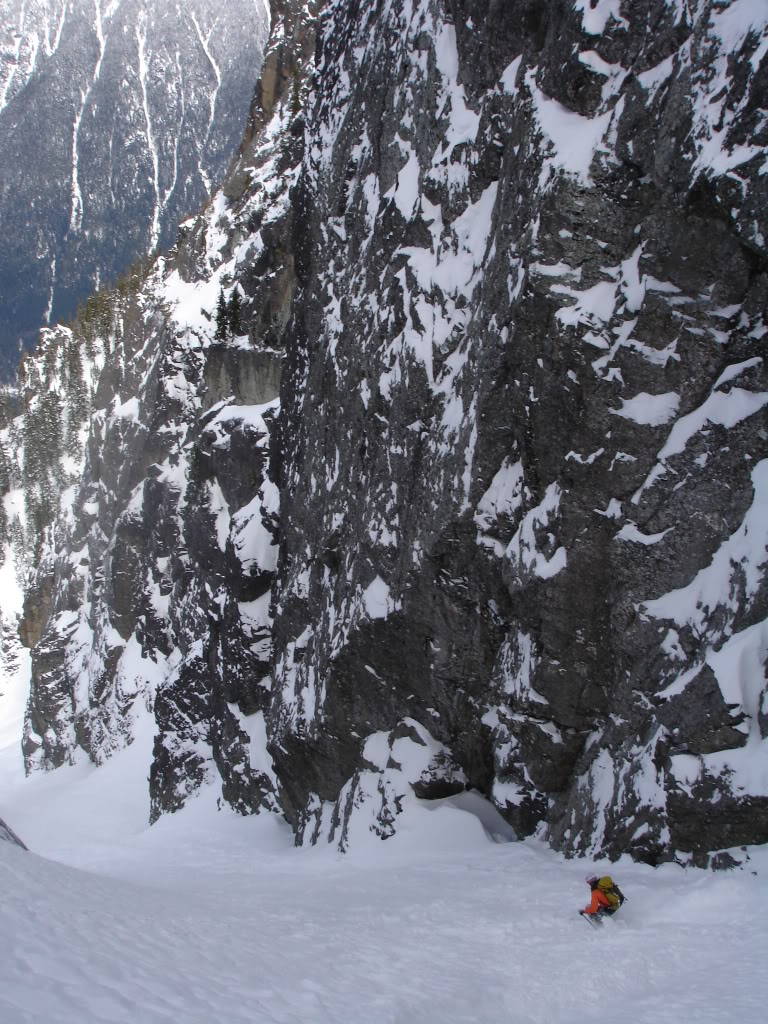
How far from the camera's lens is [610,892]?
39.8ft

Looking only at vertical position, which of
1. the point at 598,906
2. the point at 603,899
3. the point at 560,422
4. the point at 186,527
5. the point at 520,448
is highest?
the point at 186,527

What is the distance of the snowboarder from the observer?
12055 mm

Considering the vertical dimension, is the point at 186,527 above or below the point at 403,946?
above

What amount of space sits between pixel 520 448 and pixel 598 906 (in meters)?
9.49

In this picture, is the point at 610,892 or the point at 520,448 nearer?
the point at 610,892

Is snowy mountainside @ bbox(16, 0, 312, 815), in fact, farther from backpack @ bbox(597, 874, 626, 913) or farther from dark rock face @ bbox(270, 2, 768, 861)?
backpack @ bbox(597, 874, 626, 913)

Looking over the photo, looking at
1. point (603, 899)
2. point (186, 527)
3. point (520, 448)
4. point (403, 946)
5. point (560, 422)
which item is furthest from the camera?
point (186, 527)

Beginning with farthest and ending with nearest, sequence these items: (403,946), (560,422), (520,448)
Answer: (520,448) < (560,422) < (403,946)

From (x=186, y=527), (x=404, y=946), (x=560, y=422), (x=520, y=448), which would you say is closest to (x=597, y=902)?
(x=404, y=946)

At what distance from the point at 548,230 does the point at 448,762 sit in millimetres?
13347

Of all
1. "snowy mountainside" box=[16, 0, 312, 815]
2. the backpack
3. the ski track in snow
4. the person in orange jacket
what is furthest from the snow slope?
"snowy mountainside" box=[16, 0, 312, 815]

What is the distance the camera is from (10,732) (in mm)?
68938

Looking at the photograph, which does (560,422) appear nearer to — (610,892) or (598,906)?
(610,892)

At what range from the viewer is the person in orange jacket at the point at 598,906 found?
1208 cm
